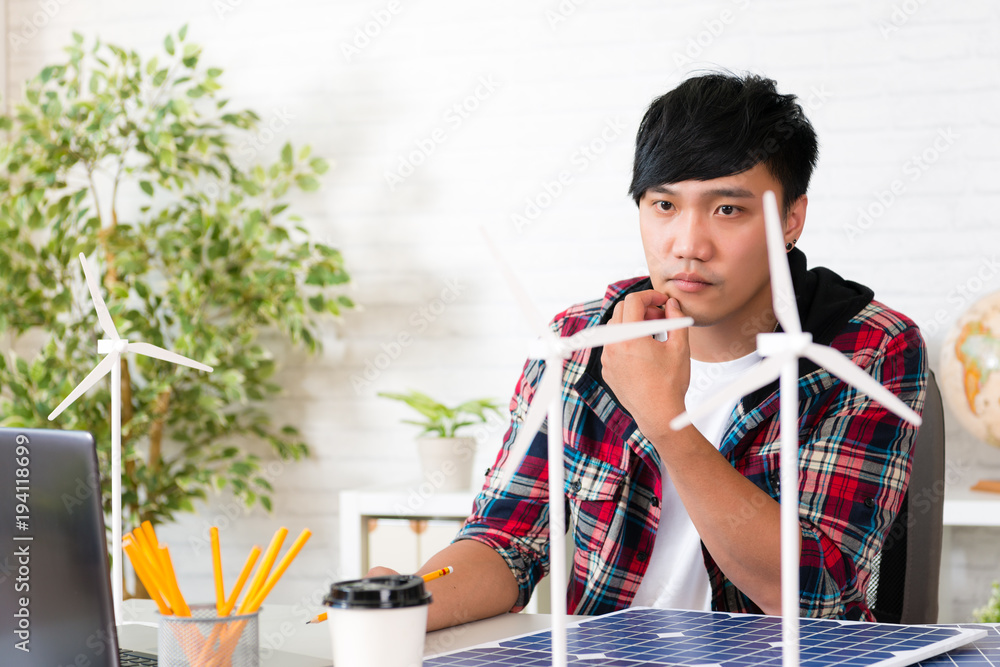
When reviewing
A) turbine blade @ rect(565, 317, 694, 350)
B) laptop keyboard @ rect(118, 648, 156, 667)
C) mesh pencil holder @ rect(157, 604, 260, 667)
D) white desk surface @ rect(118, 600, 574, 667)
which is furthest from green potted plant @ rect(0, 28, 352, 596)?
turbine blade @ rect(565, 317, 694, 350)

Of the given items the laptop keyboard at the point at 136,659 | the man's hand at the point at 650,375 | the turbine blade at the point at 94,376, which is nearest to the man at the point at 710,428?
the man's hand at the point at 650,375

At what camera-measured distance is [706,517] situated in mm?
1388

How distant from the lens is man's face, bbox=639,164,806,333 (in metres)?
1.62

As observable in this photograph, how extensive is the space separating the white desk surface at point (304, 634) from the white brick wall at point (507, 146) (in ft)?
5.08

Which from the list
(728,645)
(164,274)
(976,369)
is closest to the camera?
(728,645)

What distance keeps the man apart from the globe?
58 cm

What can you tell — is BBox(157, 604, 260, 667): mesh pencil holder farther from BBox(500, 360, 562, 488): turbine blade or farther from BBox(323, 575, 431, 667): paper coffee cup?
BBox(500, 360, 562, 488): turbine blade

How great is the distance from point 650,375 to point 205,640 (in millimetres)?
796

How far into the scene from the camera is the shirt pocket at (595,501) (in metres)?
1.70

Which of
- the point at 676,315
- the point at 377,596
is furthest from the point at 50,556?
the point at 676,315

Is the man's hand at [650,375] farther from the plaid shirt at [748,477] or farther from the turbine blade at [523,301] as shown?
the turbine blade at [523,301]

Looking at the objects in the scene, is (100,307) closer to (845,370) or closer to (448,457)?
(845,370)

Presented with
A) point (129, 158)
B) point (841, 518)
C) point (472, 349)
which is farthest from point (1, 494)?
point (129, 158)

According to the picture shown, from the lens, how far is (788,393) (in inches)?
26.2
